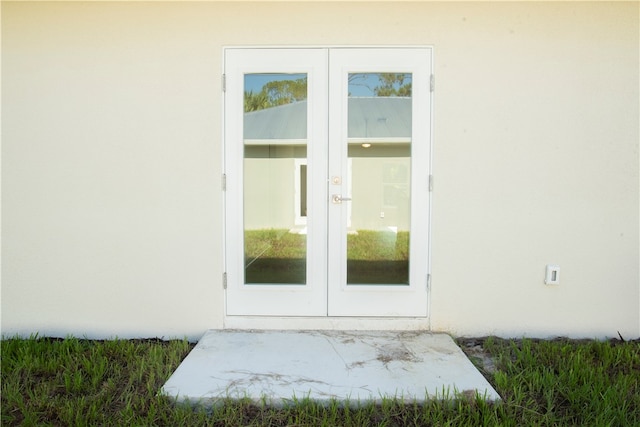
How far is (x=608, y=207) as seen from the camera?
3.11m

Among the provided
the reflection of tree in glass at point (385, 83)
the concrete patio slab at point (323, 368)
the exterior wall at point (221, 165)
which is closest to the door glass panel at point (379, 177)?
the reflection of tree in glass at point (385, 83)

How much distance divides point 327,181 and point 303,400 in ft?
5.10

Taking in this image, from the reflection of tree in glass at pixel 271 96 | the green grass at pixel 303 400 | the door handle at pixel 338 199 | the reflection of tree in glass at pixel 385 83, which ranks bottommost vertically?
the green grass at pixel 303 400

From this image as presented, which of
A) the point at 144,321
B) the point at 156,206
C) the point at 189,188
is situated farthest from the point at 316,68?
the point at 144,321

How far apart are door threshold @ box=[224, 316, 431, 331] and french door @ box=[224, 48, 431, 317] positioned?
0.16 ft

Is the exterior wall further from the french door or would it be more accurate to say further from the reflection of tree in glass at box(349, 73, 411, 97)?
the reflection of tree in glass at box(349, 73, 411, 97)

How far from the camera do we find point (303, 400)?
2.19 meters

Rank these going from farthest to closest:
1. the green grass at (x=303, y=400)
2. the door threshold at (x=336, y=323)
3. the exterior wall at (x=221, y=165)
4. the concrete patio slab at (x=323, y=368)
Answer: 1. the door threshold at (x=336, y=323)
2. the exterior wall at (x=221, y=165)
3. the concrete patio slab at (x=323, y=368)
4. the green grass at (x=303, y=400)

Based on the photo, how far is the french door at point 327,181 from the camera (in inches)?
122

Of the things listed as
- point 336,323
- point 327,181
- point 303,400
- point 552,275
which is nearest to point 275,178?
point 327,181

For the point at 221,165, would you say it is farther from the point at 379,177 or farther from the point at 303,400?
the point at 303,400

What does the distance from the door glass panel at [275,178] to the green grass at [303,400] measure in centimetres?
93

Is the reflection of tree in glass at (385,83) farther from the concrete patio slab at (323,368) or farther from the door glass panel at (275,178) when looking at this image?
the concrete patio slab at (323,368)

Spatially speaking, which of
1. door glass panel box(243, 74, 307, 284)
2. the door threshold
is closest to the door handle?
door glass panel box(243, 74, 307, 284)
